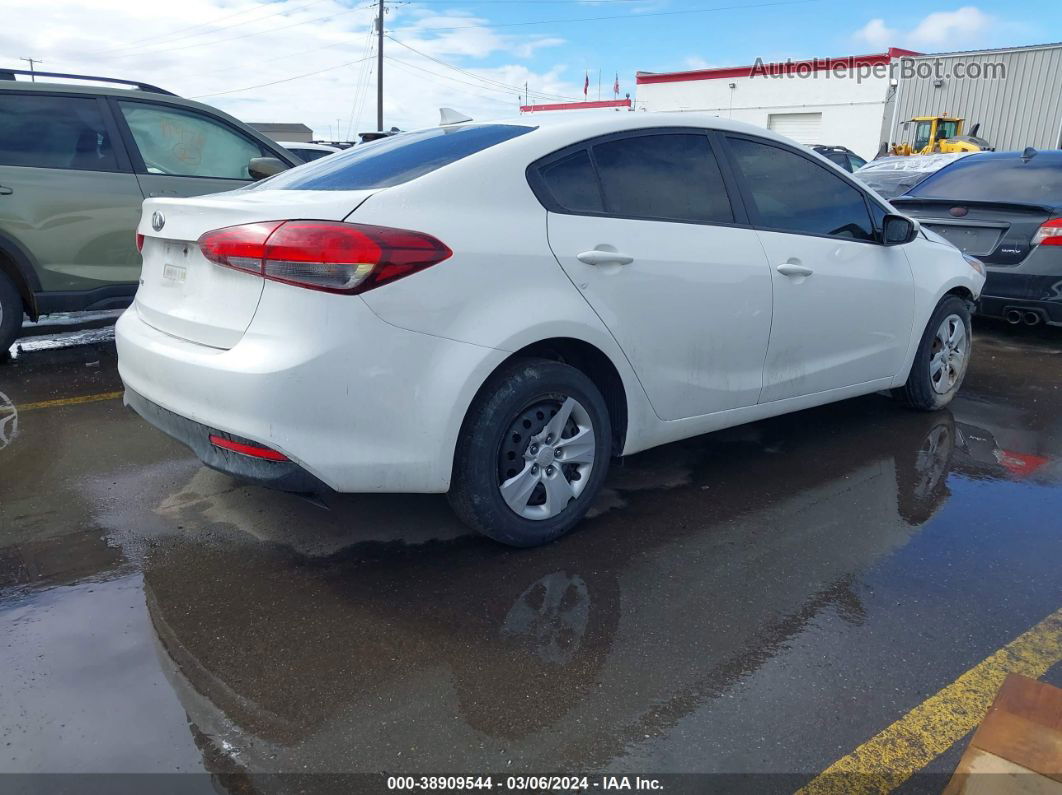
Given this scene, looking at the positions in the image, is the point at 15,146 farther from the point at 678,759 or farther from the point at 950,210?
the point at 950,210

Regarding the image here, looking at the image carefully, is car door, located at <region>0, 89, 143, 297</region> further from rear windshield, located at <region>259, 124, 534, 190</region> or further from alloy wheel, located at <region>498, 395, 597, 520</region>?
alloy wheel, located at <region>498, 395, 597, 520</region>

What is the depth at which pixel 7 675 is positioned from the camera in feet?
8.18

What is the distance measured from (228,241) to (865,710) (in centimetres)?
243

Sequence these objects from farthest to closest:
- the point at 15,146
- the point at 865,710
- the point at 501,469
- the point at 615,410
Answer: the point at 15,146
the point at 615,410
the point at 501,469
the point at 865,710

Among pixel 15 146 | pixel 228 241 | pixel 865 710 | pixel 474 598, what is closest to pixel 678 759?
pixel 865 710

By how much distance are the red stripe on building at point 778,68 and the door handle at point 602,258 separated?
3512cm

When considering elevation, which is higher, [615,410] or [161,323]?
[161,323]

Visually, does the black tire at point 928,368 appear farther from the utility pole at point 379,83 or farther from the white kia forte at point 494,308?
the utility pole at point 379,83

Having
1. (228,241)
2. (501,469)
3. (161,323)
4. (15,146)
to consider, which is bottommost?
(501,469)

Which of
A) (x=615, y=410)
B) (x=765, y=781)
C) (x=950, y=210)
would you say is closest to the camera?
(x=765, y=781)

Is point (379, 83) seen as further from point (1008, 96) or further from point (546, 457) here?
point (546, 457)

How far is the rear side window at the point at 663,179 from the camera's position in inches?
135

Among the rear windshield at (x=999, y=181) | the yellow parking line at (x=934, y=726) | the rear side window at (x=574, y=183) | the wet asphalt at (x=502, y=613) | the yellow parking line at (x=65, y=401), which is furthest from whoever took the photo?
the rear windshield at (x=999, y=181)

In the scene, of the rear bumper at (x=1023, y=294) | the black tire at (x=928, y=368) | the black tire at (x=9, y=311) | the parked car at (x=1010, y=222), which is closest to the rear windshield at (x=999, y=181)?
the parked car at (x=1010, y=222)
